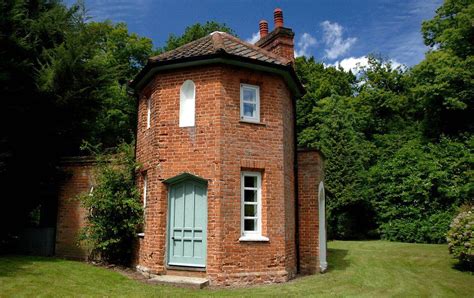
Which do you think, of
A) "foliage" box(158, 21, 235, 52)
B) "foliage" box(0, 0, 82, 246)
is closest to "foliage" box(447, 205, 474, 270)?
"foliage" box(0, 0, 82, 246)

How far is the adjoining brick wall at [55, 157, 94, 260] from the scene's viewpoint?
14906 mm

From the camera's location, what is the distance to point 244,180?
11.6m

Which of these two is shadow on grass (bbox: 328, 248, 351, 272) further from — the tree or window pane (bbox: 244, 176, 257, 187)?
the tree

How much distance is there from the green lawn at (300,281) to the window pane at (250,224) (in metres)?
1.67

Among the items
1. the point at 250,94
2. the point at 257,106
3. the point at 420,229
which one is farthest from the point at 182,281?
the point at 420,229

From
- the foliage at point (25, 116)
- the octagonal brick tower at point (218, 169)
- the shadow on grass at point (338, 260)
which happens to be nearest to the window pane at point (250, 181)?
the octagonal brick tower at point (218, 169)

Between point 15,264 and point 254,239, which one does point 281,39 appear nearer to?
point 254,239

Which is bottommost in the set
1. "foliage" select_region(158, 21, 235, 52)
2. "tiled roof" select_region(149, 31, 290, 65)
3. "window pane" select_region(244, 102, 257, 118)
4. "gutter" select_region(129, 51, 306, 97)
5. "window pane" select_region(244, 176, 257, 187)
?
"window pane" select_region(244, 176, 257, 187)

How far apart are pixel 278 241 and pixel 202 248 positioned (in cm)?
217

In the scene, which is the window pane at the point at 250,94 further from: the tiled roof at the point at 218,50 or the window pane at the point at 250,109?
the tiled roof at the point at 218,50

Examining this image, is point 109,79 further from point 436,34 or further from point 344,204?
point 436,34

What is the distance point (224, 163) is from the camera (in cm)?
1104

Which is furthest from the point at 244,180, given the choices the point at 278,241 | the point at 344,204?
the point at 344,204

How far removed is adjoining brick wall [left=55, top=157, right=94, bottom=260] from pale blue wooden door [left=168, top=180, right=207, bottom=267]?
5.03 m
